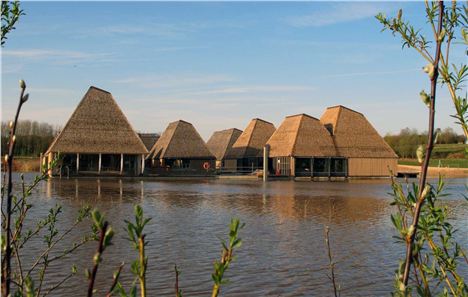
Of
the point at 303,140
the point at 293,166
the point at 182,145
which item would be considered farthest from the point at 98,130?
the point at 303,140

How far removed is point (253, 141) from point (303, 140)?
540 inches

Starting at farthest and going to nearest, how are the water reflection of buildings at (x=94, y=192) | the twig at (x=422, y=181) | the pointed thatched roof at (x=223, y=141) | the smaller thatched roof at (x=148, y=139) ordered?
the smaller thatched roof at (x=148, y=139) < the pointed thatched roof at (x=223, y=141) < the water reflection of buildings at (x=94, y=192) < the twig at (x=422, y=181)

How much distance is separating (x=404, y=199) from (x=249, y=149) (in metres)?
72.0

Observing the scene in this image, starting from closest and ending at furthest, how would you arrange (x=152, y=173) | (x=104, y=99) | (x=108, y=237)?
(x=108, y=237) < (x=104, y=99) < (x=152, y=173)

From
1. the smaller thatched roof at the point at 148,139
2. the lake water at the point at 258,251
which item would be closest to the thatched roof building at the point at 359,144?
the smaller thatched roof at the point at 148,139

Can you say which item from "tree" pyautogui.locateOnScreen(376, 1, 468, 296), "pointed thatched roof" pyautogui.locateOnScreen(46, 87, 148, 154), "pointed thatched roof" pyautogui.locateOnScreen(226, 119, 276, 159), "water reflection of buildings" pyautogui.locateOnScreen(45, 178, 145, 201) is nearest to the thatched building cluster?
"pointed thatched roof" pyautogui.locateOnScreen(46, 87, 148, 154)

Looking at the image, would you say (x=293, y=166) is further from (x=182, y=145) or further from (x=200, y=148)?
(x=182, y=145)

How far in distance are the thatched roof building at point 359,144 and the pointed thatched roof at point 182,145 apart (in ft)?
53.2

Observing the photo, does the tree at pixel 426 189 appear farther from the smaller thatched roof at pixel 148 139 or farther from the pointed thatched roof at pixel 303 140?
the smaller thatched roof at pixel 148 139

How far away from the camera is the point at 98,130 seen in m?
57.2

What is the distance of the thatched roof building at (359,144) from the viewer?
65.6 meters

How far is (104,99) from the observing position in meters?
59.4

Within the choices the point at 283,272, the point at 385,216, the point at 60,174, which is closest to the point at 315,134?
the point at 60,174

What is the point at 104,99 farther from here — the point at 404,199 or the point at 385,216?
the point at 404,199
